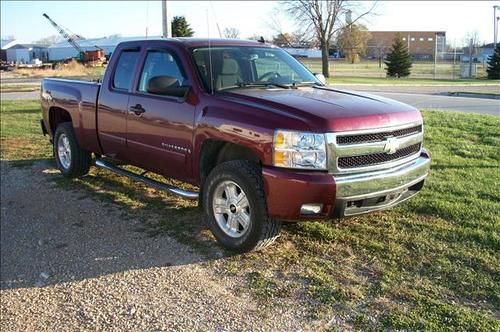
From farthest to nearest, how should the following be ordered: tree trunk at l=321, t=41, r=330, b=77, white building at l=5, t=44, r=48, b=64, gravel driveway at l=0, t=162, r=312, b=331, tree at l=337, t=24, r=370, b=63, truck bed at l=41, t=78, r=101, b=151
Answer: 1. white building at l=5, t=44, r=48, b=64
2. tree at l=337, t=24, r=370, b=63
3. tree trunk at l=321, t=41, r=330, b=77
4. truck bed at l=41, t=78, r=101, b=151
5. gravel driveway at l=0, t=162, r=312, b=331

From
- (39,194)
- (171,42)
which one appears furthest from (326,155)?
(39,194)

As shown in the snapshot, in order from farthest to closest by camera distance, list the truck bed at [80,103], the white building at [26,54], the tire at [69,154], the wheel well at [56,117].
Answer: the white building at [26,54], the wheel well at [56,117], the tire at [69,154], the truck bed at [80,103]

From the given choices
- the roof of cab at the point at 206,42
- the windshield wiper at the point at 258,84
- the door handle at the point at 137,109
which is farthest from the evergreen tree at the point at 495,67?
the door handle at the point at 137,109

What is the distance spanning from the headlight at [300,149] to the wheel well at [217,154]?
610 millimetres

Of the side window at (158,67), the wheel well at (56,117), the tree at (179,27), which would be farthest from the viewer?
the tree at (179,27)

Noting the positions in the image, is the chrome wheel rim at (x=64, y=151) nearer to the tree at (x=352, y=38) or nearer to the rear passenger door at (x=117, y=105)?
the rear passenger door at (x=117, y=105)

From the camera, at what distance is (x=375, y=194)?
4.50m

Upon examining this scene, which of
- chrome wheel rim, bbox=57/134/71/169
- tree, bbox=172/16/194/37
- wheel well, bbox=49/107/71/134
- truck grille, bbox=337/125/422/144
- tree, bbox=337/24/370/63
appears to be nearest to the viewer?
truck grille, bbox=337/125/422/144

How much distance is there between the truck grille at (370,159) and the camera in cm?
438

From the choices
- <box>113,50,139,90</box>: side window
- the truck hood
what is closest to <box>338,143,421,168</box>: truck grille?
the truck hood

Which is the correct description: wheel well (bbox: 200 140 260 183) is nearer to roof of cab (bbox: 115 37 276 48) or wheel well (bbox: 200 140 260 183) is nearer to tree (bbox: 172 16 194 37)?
roof of cab (bbox: 115 37 276 48)

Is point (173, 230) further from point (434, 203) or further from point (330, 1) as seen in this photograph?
point (330, 1)

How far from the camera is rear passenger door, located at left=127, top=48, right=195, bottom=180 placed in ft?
17.5

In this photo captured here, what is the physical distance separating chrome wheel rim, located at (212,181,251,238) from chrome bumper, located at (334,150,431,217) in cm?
82
